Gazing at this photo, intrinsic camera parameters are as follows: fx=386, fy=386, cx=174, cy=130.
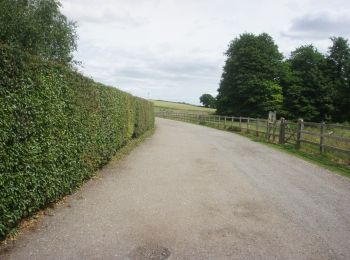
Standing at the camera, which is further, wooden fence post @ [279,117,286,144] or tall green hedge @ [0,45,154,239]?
wooden fence post @ [279,117,286,144]

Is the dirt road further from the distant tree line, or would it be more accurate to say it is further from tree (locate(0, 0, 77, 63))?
the distant tree line

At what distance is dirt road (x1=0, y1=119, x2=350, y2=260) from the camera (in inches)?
219

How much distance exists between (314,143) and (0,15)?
21.5 meters

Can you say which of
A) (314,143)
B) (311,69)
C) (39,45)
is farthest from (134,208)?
(311,69)

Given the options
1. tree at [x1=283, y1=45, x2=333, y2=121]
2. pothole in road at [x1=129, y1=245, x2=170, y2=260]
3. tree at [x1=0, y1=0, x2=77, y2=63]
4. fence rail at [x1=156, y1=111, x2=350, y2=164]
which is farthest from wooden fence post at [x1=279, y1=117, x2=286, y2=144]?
tree at [x1=283, y1=45, x2=333, y2=121]

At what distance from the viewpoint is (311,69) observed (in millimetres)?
59844

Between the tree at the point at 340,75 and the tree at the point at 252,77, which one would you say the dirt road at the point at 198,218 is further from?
the tree at the point at 340,75

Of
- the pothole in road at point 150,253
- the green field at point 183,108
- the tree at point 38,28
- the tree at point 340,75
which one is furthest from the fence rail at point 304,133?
the green field at point 183,108

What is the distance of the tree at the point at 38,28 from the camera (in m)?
26.6

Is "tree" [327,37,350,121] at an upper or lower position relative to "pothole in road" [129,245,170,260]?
upper

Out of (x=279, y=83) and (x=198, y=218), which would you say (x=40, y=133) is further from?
(x=279, y=83)

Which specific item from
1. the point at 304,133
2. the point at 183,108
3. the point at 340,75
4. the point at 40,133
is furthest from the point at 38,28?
the point at 183,108

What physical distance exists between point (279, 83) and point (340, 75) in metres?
9.25

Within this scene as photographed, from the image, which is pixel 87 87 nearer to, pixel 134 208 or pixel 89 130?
pixel 89 130
